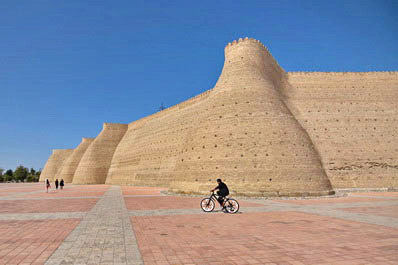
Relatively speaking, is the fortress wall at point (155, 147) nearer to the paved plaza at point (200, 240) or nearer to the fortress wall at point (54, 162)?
the paved plaza at point (200, 240)

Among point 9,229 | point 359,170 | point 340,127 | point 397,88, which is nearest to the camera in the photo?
point 9,229

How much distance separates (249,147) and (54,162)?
6993 cm

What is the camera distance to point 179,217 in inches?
370

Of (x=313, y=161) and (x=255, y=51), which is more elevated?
(x=255, y=51)

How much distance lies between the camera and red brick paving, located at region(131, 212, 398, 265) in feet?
15.8

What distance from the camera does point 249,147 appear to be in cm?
1856

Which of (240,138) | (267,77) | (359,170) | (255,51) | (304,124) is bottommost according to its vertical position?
(359,170)

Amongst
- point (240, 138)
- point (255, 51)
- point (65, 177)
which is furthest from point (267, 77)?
point (65, 177)

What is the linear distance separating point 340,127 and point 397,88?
8.38m

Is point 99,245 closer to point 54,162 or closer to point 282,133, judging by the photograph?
point 282,133

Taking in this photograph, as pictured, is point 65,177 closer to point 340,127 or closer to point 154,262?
point 340,127

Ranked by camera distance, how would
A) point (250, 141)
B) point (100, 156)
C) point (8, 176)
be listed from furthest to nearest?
point (8, 176)
point (100, 156)
point (250, 141)

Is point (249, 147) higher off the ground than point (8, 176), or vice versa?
point (249, 147)

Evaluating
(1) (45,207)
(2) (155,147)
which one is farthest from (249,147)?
(2) (155,147)
